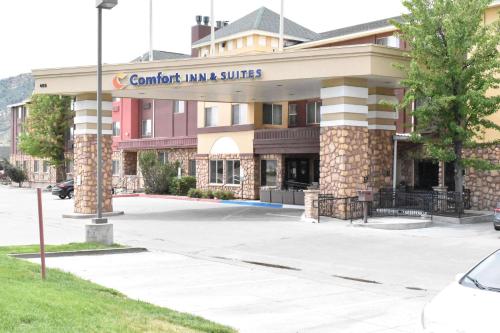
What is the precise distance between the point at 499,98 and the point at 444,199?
4.40m

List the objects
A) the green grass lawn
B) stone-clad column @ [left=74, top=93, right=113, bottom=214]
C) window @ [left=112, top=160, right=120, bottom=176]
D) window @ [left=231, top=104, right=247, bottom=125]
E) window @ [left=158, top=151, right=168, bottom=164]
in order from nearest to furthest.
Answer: the green grass lawn, stone-clad column @ [left=74, top=93, right=113, bottom=214], window @ [left=231, top=104, right=247, bottom=125], window @ [left=158, top=151, right=168, bottom=164], window @ [left=112, top=160, right=120, bottom=176]

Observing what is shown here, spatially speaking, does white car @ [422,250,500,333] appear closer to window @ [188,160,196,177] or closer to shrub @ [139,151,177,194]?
shrub @ [139,151,177,194]

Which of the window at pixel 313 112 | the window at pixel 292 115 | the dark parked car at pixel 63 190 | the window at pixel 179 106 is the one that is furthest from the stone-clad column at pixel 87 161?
the window at pixel 179 106

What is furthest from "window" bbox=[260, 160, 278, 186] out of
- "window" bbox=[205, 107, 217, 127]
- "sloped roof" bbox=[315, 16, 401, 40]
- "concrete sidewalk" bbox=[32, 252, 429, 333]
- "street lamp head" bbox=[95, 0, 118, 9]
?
"concrete sidewalk" bbox=[32, 252, 429, 333]

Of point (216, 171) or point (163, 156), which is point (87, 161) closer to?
point (216, 171)

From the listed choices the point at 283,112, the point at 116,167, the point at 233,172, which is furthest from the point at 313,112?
the point at 116,167

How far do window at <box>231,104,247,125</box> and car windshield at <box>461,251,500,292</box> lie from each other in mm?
34736

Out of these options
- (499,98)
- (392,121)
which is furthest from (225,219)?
(499,98)

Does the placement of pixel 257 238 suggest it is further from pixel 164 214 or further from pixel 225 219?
pixel 164 214

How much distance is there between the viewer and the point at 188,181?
45.8m

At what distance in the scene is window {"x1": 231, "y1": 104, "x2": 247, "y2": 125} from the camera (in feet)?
138

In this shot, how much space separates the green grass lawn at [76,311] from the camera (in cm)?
746

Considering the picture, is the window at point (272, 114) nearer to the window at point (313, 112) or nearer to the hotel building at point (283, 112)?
the hotel building at point (283, 112)

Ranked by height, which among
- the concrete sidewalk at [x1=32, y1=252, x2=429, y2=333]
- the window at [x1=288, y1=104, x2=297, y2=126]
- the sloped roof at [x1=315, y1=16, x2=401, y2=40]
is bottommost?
the concrete sidewalk at [x1=32, y1=252, x2=429, y2=333]
